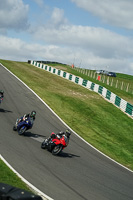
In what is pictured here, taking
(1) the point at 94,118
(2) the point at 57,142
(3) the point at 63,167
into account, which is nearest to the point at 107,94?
(1) the point at 94,118

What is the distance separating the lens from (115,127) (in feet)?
92.3

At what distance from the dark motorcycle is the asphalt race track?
30 centimetres

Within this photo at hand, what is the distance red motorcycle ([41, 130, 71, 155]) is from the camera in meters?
15.9

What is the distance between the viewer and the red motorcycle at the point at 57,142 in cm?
1586

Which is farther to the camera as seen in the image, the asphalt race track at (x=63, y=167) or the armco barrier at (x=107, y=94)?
the armco barrier at (x=107, y=94)

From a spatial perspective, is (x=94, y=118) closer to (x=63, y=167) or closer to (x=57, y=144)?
(x=57, y=144)

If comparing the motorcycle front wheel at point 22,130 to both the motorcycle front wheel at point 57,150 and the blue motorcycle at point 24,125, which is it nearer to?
the blue motorcycle at point 24,125

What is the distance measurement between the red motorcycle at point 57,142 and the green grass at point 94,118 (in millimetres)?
4934

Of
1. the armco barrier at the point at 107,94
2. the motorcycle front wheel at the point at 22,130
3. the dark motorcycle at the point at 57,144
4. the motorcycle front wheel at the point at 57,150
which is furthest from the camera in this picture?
the armco barrier at the point at 107,94

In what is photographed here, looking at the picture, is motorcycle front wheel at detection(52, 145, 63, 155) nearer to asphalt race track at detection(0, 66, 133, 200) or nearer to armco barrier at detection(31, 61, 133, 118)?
asphalt race track at detection(0, 66, 133, 200)

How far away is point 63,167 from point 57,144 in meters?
1.77

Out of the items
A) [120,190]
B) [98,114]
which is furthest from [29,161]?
[98,114]

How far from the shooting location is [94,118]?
29172 mm

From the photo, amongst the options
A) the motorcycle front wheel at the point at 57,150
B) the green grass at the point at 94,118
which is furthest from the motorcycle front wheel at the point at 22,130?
the green grass at the point at 94,118
